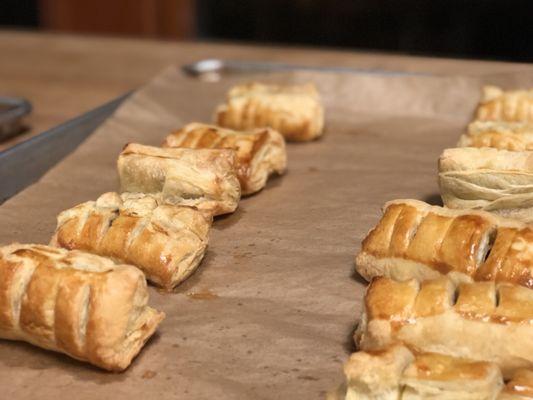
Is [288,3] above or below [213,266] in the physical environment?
above

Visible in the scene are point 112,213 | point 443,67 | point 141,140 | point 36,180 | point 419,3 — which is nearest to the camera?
point 112,213

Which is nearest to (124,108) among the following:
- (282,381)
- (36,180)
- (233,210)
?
(36,180)

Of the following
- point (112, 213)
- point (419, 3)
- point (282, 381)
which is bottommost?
point (282, 381)

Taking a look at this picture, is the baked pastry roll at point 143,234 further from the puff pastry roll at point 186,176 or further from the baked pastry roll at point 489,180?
the baked pastry roll at point 489,180

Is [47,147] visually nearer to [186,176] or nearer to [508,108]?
[186,176]

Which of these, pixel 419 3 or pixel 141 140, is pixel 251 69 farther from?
pixel 419 3

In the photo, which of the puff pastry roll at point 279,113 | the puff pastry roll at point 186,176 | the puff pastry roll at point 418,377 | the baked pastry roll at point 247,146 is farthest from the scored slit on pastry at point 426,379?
the puff pastry roll at point 279,113

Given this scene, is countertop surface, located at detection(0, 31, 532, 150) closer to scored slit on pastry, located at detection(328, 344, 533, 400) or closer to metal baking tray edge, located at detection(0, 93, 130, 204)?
metal baking tray edge, located at detection(0, 93, 130, 204)
